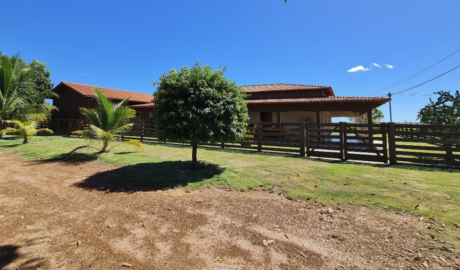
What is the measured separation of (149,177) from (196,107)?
2330mm

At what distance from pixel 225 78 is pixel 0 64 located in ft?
59.4

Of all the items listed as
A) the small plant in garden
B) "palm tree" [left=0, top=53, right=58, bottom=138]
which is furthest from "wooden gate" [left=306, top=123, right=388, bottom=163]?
"palm tree" [left=0, top=53, right=58, bottom=138]

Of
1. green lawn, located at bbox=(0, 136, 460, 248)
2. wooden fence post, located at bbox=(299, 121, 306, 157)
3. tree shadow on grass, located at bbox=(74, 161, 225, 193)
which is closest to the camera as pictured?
green lawn, located at bbox=(0, 136, 460, 248)

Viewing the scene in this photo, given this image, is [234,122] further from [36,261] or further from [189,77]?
[36,261]

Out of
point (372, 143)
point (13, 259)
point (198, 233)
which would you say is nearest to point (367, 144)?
point (372, 143)

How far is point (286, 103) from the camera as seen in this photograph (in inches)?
626

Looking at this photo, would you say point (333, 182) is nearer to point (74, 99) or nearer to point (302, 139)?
point (302, 139)

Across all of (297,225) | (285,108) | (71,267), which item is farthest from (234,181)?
(285,108)

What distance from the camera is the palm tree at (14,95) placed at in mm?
14809

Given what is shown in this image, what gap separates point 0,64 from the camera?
587 inches

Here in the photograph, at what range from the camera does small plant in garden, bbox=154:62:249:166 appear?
5.99 meters

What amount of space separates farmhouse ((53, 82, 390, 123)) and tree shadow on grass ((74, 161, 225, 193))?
201 inches

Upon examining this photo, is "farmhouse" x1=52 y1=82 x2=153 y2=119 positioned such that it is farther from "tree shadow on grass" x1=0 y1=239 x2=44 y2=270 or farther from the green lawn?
"tree shadow on grass" x1=0 y1=239 x2=44 y2=270

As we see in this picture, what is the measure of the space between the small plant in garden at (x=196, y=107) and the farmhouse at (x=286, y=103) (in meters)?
4.05
